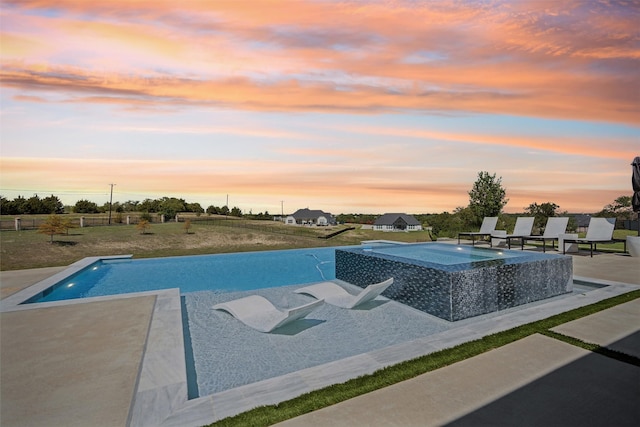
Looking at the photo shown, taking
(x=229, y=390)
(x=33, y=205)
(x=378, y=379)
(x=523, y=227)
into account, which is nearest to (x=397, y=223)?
(x=523, y=227)

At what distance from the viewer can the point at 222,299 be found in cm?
833

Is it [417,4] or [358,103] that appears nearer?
[417,4]

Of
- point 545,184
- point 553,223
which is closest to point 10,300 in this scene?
point 553,223

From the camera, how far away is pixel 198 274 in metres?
12.1

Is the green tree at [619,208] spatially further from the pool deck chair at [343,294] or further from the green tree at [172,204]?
the green tree at [172,204]

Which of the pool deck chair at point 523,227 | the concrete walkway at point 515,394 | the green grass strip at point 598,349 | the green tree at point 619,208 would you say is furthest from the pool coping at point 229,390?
the green tree at point 619,208

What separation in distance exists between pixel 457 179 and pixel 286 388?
22173mm

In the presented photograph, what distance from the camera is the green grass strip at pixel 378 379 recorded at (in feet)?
10.5

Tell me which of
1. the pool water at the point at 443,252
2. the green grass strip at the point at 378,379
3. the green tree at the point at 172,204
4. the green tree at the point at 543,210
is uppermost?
the green tree at the point at 172,204

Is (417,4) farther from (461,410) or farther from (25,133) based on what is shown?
(25,133)

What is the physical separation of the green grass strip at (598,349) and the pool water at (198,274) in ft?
23.1

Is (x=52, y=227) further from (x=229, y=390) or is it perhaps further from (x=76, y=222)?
(x=229, y=390)

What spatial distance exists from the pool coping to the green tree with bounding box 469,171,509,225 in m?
18.0

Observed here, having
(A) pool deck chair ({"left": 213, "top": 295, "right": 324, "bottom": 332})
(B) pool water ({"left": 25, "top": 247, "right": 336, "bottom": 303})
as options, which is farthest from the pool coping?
(B) pool water ({"left": 25, "top": 247, "right": 336, "bottom": 303})
